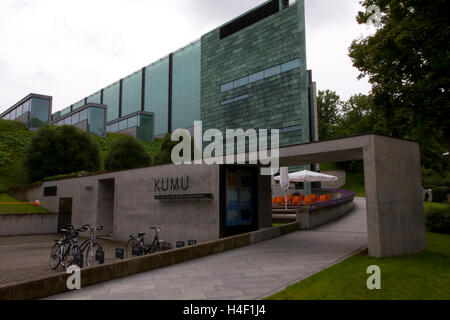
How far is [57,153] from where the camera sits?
106 feet

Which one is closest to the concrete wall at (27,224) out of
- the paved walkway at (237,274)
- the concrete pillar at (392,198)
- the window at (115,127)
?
the paved walkway at (237,274)

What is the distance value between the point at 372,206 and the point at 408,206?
1.73 meters

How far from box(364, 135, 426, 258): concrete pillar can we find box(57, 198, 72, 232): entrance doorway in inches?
887

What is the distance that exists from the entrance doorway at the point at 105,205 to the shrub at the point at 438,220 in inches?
699

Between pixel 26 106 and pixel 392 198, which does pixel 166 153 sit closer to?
pixel 26 106

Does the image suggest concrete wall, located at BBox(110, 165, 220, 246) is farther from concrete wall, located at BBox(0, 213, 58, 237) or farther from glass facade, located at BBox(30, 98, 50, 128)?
glass facade, located at BBox(30, 98, 50, 128)

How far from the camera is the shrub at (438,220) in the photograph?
1477cm

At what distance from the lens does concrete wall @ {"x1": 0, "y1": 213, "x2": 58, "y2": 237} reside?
886 inches

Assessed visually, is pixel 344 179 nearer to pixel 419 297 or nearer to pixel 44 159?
pixel 44 159

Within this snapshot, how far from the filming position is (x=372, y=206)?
944cm

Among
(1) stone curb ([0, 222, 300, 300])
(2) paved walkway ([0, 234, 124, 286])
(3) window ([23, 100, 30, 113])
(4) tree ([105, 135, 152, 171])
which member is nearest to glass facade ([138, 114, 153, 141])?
(3) window ([23, 100, 30, 113])

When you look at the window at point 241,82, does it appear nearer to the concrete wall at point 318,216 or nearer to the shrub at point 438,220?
the concrete wall at point 318,216
